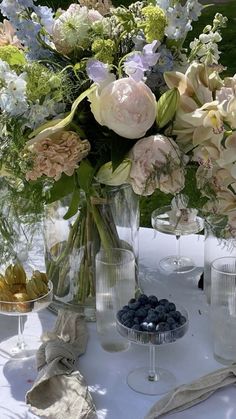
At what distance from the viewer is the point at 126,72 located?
1.19 meters

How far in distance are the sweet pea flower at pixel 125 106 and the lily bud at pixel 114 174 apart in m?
0.06

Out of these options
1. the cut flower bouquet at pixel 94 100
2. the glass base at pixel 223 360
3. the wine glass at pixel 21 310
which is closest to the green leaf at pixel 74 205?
the cut flower bouquet at pixel 94 100

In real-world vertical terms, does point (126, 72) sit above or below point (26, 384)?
above

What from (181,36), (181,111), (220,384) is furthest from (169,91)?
(220,384)

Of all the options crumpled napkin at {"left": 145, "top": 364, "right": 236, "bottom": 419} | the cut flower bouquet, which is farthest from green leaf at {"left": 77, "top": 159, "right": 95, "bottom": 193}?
crumpled napkin at {"left": 145, "top": 364, "right": 236, "bottom": 419}

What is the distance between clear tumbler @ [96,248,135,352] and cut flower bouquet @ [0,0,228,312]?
117 millimetres

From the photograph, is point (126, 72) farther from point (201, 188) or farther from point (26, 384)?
point (26, 384)

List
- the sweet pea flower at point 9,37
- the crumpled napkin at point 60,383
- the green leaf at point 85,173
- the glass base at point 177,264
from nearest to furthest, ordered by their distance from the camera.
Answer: the crumpled napkin at point 60,383 → the green leaf at point 85,173 → the sweet pea flower at point 9,37 → the glass base at point 177,264

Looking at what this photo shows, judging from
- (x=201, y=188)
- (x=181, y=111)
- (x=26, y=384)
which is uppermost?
(x=181, y=111)

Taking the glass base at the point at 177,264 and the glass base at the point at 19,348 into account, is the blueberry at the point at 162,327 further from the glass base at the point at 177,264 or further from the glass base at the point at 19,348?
the glass base at the point at 177,264

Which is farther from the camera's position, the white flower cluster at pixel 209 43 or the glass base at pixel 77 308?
the glass base at pixel 77 308

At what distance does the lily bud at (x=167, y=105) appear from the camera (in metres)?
1.20

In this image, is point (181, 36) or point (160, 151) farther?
point (181, 36)

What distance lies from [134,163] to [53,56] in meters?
0.25
